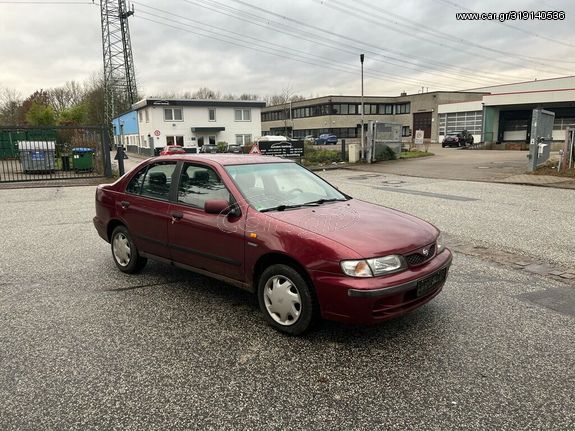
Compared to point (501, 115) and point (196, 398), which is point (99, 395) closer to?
point (196, 398)

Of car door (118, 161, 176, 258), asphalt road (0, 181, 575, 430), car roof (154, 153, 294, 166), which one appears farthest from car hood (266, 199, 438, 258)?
car door (118, 161, 176, 258)

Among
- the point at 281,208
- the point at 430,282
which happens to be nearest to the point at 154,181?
the point at 281,208

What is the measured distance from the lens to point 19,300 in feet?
15.5

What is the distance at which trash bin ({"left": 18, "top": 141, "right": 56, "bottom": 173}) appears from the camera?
1939 centimetres

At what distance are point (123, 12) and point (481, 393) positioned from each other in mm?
64616

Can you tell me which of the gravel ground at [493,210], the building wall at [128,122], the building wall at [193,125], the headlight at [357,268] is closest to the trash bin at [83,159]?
the gravel ground at [493,210]

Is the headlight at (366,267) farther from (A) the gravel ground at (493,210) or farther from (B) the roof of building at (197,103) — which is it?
(B) the roof of building at (197,103)

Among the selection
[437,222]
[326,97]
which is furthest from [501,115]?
[437,222]

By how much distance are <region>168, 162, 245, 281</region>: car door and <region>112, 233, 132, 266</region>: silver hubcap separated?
3.34 feet

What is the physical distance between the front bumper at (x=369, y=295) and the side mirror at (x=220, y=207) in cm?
108

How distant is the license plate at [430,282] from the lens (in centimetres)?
359

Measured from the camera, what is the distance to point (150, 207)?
16.3ft

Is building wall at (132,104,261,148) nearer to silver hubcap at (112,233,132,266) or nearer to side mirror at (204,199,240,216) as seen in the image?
silver hubcap at (112,233,132,266)

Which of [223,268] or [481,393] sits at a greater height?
[223,268]
